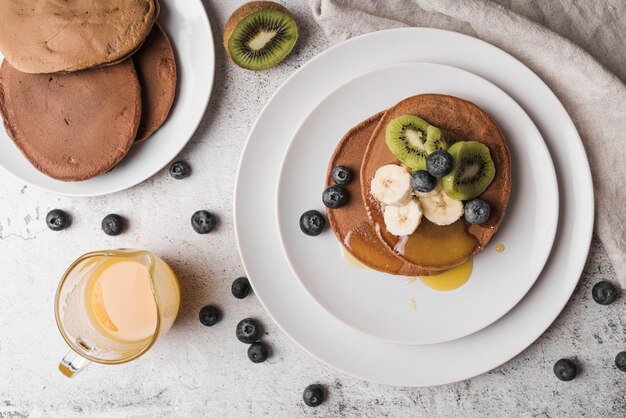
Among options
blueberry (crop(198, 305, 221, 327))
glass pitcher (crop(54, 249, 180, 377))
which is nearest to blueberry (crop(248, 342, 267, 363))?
blueberry (crop(198, 305, 221, 327))

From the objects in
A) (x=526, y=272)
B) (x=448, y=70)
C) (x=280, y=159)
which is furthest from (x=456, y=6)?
(x=526, y=272)

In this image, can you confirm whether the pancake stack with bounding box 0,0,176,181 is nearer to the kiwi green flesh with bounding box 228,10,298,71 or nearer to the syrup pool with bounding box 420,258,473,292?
the kiwi green flesh with bounding box 228,10,298,71

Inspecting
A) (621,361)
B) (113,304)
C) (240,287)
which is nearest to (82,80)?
(113,304)

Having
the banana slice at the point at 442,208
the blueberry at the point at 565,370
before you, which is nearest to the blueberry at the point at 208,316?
the banana slice at the point at 442,208

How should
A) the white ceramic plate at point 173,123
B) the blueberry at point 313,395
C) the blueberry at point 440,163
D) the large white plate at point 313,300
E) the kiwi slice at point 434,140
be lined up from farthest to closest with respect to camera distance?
the blueberry at point 313,395
the white ceramic plate at point 173,123
the large white plate at point 313,300
the kiwi slice at point 434,140
the blueberry at point 440,163

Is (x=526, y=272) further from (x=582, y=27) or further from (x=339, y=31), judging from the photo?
(x=339, y=31)

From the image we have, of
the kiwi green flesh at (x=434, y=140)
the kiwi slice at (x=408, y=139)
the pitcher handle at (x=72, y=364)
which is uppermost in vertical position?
the kiwi green flesh at (x=434, y=140)

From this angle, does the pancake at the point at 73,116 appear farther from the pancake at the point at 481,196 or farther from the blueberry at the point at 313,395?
the blueberry at the point at 313,395
